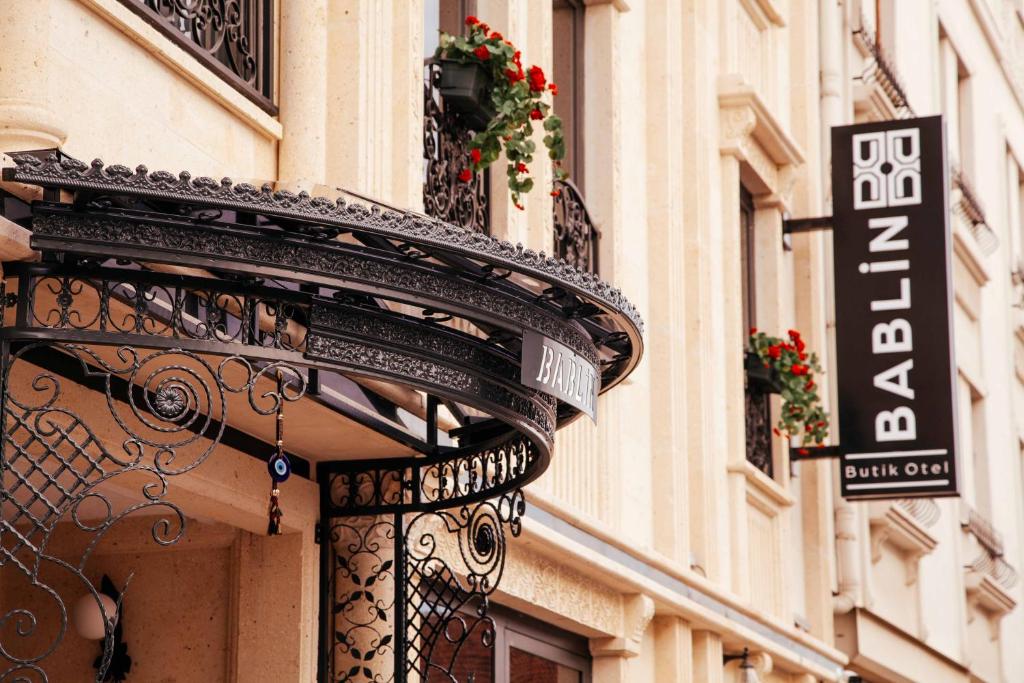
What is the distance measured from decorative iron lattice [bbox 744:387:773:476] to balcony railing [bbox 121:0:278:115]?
7446mm

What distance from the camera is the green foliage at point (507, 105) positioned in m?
9.50

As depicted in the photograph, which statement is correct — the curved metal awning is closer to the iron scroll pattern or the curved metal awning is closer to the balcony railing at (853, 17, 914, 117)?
the iron scroll pattern

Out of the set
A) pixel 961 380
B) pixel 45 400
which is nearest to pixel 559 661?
pixel 45 400

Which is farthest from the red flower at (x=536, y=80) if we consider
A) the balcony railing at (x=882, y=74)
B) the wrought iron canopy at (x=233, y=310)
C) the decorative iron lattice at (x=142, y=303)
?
the balcony railing at (x=882, y=74)

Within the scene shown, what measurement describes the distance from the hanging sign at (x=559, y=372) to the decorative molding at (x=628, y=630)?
168 inches

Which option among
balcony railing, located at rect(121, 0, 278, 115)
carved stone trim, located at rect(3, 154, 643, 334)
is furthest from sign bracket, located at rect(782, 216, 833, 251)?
carved stone trim, located at rect(3, 154, 643, 334)

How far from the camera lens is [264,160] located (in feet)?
27.0

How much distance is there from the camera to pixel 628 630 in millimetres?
11781

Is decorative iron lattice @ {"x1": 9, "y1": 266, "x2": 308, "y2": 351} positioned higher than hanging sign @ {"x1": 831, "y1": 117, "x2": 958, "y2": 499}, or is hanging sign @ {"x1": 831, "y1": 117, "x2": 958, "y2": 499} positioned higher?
hanging sign @ {"x1": 831, "y1": 117, "x2": 958, "y2": 499}

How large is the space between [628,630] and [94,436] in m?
6.31

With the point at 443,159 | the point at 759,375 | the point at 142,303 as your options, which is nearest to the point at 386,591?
the point at 443,159

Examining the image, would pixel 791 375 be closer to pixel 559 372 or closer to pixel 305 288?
pixel 559 372

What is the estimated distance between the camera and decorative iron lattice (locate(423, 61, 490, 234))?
966 cm

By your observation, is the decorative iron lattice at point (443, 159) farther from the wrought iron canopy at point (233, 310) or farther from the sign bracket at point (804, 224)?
the sign bracket at point (804, 224)
